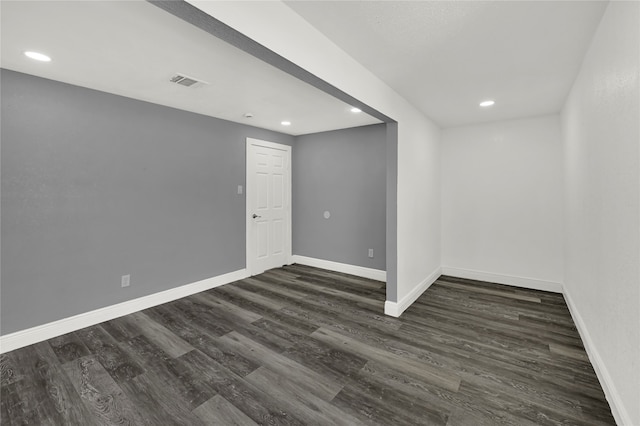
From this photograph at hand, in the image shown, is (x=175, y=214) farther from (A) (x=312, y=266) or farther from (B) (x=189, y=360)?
(A) (x=312, y=266)

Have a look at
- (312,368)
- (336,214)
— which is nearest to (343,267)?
(336,214)

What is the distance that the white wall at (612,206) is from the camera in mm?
1356

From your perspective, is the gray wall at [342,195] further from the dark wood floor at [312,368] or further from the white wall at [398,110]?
the dark wood floor at [312,368]

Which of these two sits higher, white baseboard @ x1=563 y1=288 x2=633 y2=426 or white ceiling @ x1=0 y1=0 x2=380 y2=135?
white ceiling @ x1=0 y1=0 x2=380 y2=135

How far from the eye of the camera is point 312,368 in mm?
2178

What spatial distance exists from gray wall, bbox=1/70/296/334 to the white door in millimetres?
517

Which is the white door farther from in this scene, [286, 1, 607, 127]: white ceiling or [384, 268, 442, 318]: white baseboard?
[286, 1, 607, 127]: white ceiling

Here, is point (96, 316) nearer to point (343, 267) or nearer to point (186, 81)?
point (186, 81)

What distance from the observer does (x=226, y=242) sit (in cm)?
425

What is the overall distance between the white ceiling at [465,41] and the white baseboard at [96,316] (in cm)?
342

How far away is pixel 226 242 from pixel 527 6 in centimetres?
411

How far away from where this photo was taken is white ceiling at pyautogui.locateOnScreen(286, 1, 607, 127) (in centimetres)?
169

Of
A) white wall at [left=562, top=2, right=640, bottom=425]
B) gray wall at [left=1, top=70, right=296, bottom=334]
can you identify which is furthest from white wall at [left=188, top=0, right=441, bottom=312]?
gray wall at [left=1, top=70, right=296, bottom=334]

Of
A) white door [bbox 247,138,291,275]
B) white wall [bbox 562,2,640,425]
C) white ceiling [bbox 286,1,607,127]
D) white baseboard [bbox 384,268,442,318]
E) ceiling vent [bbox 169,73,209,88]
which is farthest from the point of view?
white door [bbox 247,138,291,275]
